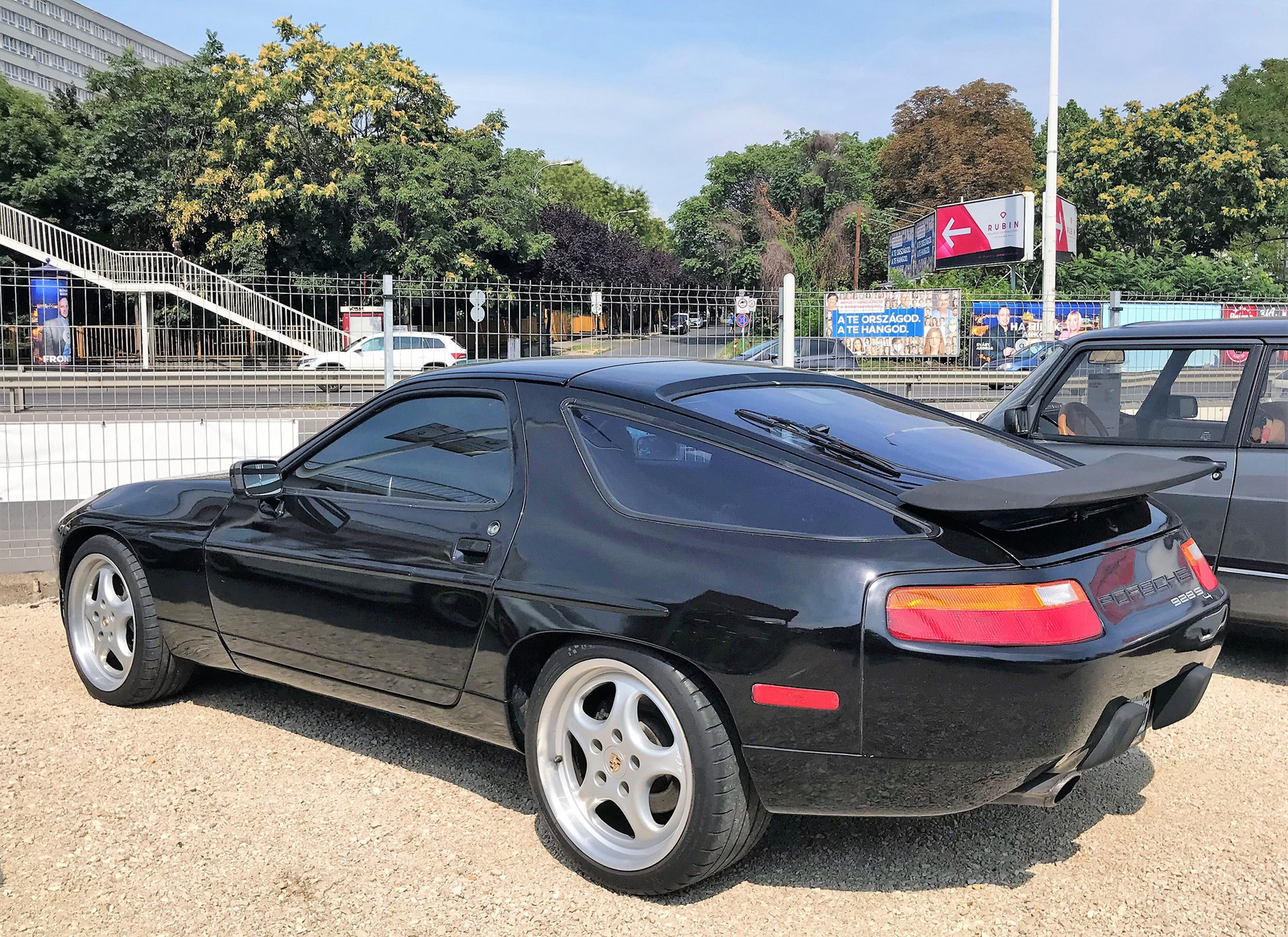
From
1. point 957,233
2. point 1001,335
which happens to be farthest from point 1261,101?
point 1001,335

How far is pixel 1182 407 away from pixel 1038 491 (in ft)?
9.43

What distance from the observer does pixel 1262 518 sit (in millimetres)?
4598

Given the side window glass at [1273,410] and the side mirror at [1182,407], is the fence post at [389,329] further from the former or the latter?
the side window glass at [1273,410]

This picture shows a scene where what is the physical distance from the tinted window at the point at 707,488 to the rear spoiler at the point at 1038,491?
11 centimetres

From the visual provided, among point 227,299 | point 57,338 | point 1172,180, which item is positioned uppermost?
point 1172,180

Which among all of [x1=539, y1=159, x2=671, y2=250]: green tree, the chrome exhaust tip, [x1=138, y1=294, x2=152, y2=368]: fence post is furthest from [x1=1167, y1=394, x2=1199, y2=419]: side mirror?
[x1=539, y1=159, x2=671, y2=250]: green tree

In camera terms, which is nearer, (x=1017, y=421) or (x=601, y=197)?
(x=1017, y=421)

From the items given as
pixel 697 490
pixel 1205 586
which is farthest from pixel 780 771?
pixel 1205 586

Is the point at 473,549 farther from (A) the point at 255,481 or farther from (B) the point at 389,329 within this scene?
(B) the point at 389,329

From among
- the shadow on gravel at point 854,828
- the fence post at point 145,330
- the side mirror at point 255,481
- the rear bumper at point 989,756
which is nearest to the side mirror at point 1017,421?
the shadow on gravel at point 854,828

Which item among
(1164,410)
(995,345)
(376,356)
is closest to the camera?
(1164,410)

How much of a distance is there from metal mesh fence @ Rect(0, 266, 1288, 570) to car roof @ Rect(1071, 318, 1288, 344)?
3.26 m

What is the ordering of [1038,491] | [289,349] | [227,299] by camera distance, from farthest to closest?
[227,299]
[289,349]
[1038,491]

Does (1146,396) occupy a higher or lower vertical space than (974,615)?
higher
